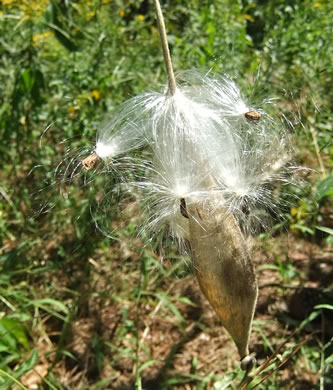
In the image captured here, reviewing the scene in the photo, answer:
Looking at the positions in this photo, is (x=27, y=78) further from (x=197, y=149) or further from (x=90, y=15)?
(x=197, y=149)

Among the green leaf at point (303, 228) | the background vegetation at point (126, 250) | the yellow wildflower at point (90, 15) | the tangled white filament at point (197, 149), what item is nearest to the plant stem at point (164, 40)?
the tangled white filament at point (197, 149)

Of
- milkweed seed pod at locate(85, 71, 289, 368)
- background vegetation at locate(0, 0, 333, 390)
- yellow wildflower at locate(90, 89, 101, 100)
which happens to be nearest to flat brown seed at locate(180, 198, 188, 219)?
milkweed seed pod at locate(85, 71, 289, 368)

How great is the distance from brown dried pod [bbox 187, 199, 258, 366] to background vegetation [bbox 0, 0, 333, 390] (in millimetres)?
343

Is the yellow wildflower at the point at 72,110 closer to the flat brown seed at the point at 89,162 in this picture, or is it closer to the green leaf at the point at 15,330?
the green leaf at the point at 15,330

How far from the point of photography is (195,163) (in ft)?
3.47

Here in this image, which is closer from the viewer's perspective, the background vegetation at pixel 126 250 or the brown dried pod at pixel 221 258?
the brown dried pod at pixel 221 258

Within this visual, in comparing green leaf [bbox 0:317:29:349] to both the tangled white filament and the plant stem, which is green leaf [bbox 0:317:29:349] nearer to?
the tangled white filament

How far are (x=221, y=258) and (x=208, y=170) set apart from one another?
0.19 m

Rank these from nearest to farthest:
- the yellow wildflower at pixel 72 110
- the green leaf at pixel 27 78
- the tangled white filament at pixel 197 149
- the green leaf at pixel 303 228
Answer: the tangled white filament at pixel 197 149, the green leaf at pixel 303 228, the green leaf at pixel 27 78, the yellow wildflower at pixel 72 110

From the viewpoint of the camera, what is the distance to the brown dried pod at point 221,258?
40.4 inches

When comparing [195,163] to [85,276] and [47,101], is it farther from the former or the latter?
[47,101]

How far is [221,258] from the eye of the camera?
3.36 feet

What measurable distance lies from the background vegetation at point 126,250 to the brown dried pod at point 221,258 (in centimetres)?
34

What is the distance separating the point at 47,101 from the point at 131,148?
134cm
